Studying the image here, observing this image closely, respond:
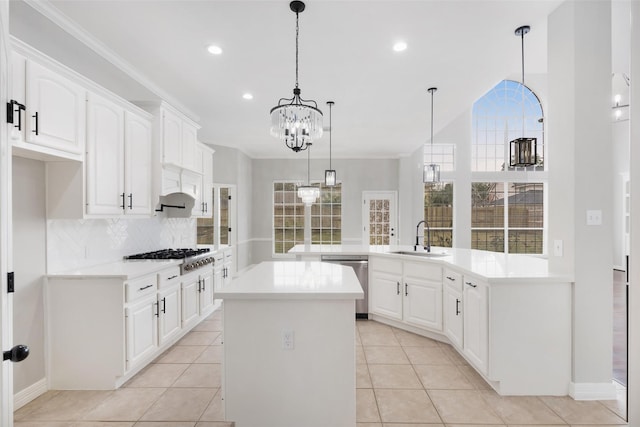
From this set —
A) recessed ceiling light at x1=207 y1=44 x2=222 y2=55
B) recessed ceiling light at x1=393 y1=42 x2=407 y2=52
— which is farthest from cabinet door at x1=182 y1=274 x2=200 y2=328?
recessed ceiling light at x1=393 y1=42 x2=407 y2=52

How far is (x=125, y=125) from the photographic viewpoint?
3.02 meters

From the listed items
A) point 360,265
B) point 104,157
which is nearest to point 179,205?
point 104,157

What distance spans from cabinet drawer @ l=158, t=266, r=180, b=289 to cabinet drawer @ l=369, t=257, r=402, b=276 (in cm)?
230

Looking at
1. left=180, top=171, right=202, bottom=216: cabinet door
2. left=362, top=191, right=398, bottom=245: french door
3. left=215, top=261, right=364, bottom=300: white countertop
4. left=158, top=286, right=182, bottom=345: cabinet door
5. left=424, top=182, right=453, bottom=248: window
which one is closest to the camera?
left=215, top=261, right=364, bottom=300: white countertop

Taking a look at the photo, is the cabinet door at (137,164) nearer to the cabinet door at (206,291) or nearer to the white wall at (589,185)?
the cabinet door at (206,291)

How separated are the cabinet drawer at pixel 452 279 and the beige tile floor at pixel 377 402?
0.70m

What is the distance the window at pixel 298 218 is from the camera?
7945 mm

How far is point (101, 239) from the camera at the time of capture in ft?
10.2

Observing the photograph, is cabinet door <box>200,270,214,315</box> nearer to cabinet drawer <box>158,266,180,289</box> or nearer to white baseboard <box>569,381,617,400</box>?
cabinet drawer <box>158,266,180,289</box>

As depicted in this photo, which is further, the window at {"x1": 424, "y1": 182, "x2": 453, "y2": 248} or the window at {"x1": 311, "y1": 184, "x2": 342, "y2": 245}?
the window at {"x1": 311, "y1": 184, "x2": 342, "y2": 245}

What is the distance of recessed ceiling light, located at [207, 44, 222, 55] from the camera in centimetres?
285

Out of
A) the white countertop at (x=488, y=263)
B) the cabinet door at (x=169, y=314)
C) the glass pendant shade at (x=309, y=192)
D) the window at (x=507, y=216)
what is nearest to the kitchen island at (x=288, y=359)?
the white countertop at (x=488, y=263)

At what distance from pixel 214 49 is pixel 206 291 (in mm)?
2834

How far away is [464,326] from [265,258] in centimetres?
575
